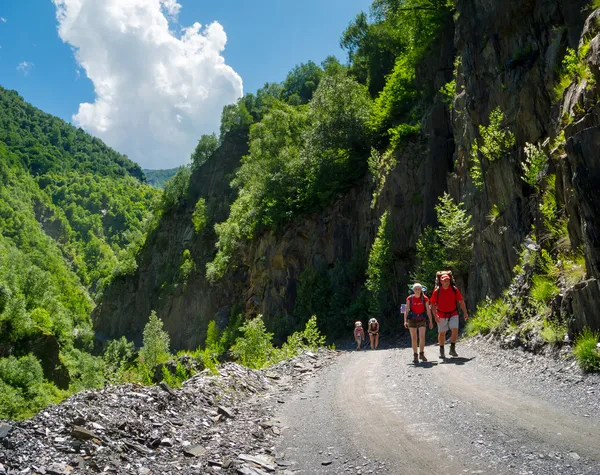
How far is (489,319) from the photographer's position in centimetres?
1384

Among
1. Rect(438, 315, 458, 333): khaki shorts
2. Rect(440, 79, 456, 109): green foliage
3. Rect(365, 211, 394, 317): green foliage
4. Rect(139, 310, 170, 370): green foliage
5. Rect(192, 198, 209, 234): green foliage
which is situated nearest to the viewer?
Rect(438, 315, 458, 333): khaki shorts

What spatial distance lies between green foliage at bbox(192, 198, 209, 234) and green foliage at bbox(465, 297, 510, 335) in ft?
195

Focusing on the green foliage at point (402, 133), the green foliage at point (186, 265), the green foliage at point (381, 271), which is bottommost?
the green foliage at point (381, 271)

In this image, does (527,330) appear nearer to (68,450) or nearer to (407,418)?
(407,418)

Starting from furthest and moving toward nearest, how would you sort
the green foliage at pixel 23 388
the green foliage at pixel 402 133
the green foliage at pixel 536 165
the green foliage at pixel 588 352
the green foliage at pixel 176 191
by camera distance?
the green foliage at pixel 176 191, the green foliage at pixel 23 388, the green foliage at pixel 402 133, the green foliage at pixel 536 165, the green foliage at pixel 588 352

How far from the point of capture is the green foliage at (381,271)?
2809 centimetres

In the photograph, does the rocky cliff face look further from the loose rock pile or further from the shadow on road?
the loose rock pile

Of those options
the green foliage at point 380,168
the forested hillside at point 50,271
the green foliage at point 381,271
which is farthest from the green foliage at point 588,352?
the forested hillside at point 50,271

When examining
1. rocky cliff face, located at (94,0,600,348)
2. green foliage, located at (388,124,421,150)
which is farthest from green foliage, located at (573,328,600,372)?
green foliage, located at (388,124,421,150)

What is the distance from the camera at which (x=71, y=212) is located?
611 ft

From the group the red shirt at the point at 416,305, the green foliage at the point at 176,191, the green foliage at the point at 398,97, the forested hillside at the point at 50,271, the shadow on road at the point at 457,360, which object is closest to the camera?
the shadow on road at the point at 457,360

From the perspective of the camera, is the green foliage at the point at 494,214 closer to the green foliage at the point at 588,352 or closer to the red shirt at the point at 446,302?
the red shirt at the point at 446,302

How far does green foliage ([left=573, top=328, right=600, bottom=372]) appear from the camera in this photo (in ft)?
22.7

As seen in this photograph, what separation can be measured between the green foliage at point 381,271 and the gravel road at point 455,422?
18.6 m
